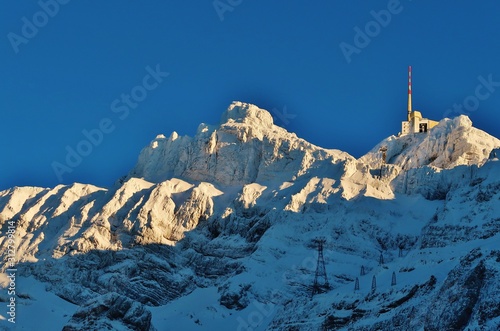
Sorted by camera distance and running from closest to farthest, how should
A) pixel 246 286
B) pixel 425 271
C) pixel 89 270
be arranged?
pixel 425 271
pixel 246 286
pixel 89 270

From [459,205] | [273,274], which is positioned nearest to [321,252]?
[273,274]

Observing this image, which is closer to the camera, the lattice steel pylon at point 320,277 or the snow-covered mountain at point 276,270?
the snow-covered mountain at point 276,270

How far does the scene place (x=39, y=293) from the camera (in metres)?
188

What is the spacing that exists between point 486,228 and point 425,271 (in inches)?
714

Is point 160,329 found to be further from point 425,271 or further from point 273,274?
point 425,271

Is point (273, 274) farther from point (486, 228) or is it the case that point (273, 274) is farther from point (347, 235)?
point (486, 228)

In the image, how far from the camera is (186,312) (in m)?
183

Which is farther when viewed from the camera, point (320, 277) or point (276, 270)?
point (276, 270)

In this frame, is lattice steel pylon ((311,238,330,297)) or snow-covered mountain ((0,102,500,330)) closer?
snow-covered mountain ((0,102,500,330))

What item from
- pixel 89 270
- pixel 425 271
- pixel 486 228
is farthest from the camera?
pixel 89 270

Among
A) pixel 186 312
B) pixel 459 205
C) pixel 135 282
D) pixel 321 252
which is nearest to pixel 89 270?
pixel 135 282

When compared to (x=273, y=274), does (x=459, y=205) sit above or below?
above

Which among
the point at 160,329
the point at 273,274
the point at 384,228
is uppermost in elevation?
the point at 384,228

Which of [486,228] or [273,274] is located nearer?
[486,228]
